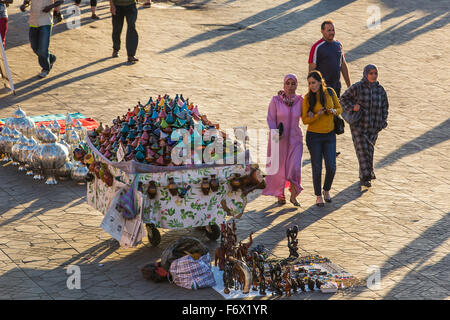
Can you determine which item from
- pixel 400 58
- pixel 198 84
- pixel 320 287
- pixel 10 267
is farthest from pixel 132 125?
pixel 400 58

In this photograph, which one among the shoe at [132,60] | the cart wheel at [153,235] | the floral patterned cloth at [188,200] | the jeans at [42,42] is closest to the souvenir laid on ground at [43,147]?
the cart wheel at [153,235]

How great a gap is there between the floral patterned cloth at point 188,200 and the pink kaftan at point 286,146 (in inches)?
67.3

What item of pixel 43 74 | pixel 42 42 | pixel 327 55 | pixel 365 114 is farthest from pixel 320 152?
pixel 43 74

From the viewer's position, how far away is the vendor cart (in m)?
8.48

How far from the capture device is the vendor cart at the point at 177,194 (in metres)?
8.48

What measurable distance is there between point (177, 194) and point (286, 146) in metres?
2.37

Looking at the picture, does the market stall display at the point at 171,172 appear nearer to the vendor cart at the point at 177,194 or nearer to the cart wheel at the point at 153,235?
the vendor cart at the point at 177,194

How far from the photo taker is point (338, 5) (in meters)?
21.9

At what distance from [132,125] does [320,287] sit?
257 cm

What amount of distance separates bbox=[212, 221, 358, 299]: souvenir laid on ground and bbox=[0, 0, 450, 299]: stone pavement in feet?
0.47

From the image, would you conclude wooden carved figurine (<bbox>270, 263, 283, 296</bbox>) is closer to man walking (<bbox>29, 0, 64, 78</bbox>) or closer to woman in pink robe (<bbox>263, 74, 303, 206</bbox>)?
woman in pink robe (<bbox>263, 74, 303, 206</bbox>)

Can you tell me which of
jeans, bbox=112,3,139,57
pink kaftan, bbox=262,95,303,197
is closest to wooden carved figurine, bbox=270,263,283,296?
pink kaftan, bbox=262,95,303,197
